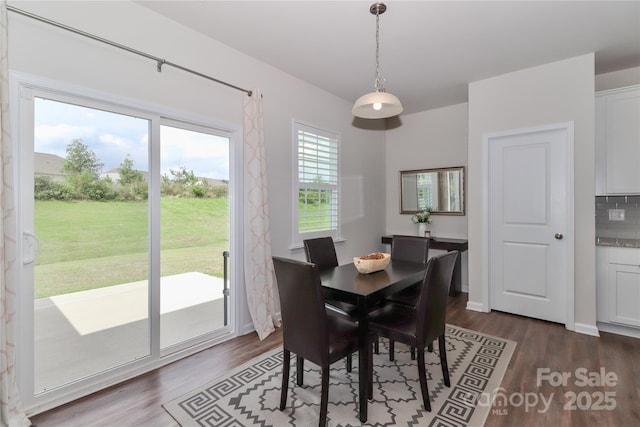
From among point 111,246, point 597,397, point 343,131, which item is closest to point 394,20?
point 343,131

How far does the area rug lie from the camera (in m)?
1.81

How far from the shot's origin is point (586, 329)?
9.86 ft

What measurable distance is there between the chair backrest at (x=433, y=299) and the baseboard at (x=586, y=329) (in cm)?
204

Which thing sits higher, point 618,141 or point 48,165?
point 618,141

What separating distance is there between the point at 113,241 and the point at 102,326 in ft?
2.10

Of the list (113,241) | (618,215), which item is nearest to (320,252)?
(113,241)

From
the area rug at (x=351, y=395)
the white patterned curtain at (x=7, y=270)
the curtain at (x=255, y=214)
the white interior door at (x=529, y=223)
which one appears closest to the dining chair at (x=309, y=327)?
the area rug at (x=351, y=395)

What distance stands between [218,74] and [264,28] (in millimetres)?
601

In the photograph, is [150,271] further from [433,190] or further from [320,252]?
[433,190]

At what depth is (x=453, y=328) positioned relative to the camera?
3133 millimetres

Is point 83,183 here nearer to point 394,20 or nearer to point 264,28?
point 264,28

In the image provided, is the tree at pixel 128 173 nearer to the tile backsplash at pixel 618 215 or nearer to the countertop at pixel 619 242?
the countertop at pixel 619 242

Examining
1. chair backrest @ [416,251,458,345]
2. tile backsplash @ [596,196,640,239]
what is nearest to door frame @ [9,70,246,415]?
chair backrest @ [416,251,458,345]

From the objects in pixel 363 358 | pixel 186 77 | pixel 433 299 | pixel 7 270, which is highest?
pixel 186 77
